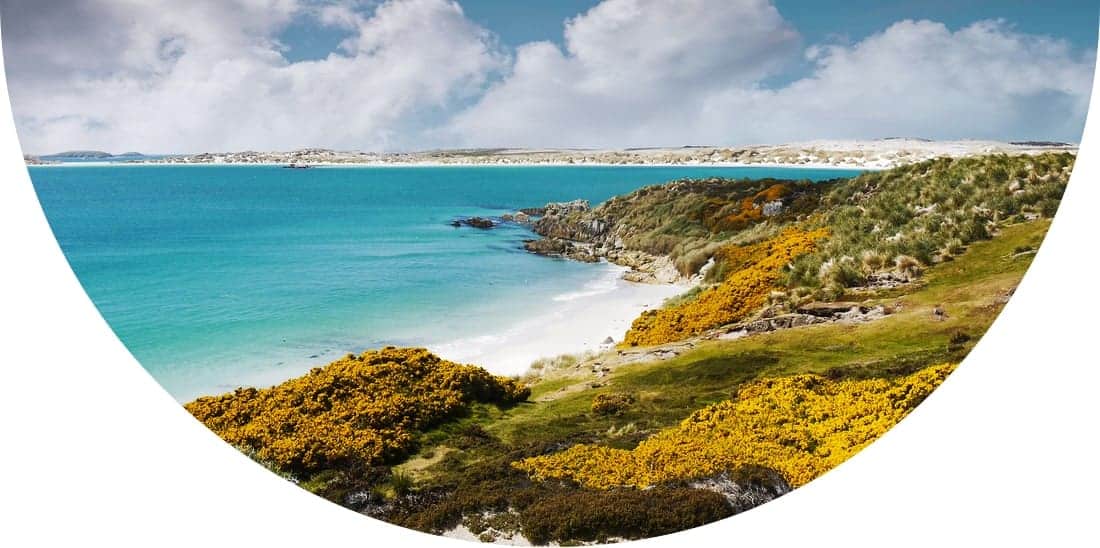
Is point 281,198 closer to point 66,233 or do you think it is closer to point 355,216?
point 355,216

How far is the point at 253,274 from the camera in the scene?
6.57 meters

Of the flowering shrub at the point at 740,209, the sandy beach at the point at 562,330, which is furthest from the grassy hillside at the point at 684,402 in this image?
the flowering shrub at the point at 740,209

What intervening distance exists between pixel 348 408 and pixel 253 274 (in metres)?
2.65

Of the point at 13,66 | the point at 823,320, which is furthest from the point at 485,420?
the point at 13,66

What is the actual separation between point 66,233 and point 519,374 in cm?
426

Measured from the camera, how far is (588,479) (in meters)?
4.14

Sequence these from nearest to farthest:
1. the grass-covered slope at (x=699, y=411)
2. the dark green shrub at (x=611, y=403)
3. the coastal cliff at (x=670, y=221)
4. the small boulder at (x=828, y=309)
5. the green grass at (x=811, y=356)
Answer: the grass-covered slope at (x=699, y=411)
the green grass at (x=811, y=356)
the dark green shrub at (x=611, y=403)
the small boulder at (x=828, y=309)
the coastal cliff at (x=670, y=221)

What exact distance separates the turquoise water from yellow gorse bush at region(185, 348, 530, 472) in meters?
0.83

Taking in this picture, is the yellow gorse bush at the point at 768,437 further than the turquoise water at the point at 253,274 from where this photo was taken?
No

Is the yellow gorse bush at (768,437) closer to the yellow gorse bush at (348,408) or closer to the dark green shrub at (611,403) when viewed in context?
the dark green shrub at (611,403)

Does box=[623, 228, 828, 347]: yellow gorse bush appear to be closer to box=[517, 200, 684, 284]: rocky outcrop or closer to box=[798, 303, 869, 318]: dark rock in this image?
box=[798, 303, 869, 318]: dark rock

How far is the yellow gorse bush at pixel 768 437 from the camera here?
4141 mm

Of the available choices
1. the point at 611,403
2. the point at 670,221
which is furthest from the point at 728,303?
the point at 670,221

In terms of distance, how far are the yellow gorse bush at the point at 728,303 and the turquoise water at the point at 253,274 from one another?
3.78ft
